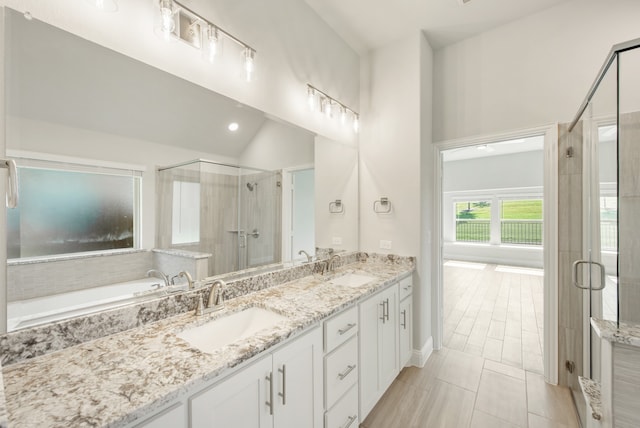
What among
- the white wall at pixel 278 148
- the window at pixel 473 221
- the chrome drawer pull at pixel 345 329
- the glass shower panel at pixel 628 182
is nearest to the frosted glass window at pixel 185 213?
the white wall at pixel 278 148

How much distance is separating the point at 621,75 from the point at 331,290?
1.95 meters

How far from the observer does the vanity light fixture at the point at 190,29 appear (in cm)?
130

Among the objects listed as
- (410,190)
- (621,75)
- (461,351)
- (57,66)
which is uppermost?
(621,75)

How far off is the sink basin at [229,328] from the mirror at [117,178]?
28cm

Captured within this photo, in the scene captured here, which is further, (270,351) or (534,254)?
(534,254)

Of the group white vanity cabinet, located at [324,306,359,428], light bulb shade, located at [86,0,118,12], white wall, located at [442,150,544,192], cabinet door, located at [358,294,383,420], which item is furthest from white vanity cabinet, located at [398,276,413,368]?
white wall, located at [442,150,544,192]

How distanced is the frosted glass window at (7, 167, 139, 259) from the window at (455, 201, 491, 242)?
27.3 feet

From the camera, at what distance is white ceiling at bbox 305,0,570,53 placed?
2.22 m

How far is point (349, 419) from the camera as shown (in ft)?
5.23

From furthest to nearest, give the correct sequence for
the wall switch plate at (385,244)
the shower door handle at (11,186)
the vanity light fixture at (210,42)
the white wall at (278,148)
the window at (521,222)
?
the window at (521,222) → the wall switch plate at (385,244) → the white wall at (278,148) → the vanity light fixture at (210,42) → the shower door handle at (11,186)

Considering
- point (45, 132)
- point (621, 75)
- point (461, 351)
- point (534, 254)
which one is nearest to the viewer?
point (45, 132)

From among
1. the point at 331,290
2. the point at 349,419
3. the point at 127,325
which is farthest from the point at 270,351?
the point at 349,419

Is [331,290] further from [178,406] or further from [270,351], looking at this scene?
[178,406]

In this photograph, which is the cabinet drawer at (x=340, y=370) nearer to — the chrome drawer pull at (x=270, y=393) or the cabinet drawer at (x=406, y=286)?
the chrome drawer pull at (x=270, y=393)
